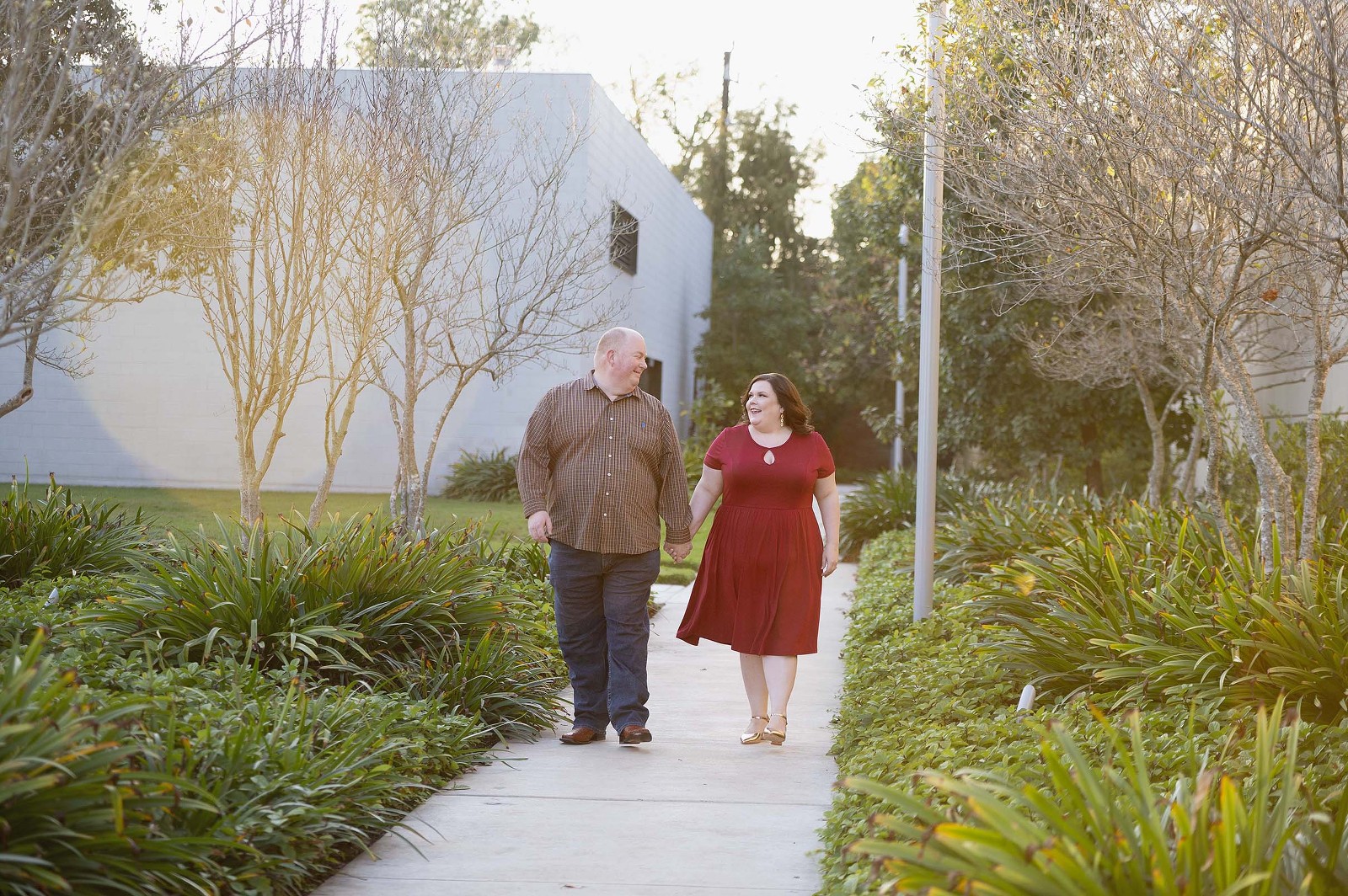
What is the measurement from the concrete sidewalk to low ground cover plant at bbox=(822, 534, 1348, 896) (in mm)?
222

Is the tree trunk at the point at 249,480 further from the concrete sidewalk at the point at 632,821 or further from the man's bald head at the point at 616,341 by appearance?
the man's bald head at the point at 616,341

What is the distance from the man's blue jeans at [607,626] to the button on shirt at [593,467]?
105 millimetres

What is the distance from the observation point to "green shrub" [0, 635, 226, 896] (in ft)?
11.0

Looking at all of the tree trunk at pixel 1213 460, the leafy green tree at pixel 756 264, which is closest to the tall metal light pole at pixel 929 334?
the tree trunk at pixel 1213 460

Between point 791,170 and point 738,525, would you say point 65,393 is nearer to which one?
point 738,525

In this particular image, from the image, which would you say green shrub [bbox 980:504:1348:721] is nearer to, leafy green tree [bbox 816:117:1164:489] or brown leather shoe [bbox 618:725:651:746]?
brown leather shoe [bbox 618:725:651:746]

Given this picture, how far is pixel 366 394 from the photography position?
2186 centimetres

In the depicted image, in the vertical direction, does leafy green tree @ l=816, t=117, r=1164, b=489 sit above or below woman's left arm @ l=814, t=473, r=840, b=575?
above

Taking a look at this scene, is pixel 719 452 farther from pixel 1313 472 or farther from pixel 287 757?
pixel 1313 472

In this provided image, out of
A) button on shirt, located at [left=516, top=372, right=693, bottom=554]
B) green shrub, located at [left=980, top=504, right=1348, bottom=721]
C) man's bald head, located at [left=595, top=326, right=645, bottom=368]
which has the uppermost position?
man's bald head, located at [left=595, top=326, right=645, bottom=368]

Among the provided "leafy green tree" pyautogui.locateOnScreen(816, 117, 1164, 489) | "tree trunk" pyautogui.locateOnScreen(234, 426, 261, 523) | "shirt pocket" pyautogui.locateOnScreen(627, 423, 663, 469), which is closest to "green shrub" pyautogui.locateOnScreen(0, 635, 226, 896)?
"shirt pocket" pyautogui.locateOnScreen(627, 423, 663, 469)

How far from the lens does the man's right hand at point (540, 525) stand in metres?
6.43

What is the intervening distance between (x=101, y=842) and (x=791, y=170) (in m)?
40.8

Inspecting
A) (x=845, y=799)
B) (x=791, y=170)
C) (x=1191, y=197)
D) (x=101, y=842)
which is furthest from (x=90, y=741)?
(x=791, y=170)
